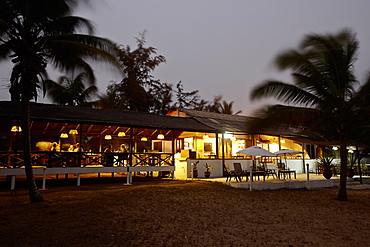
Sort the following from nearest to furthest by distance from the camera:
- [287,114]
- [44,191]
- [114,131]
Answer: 1. [287,114]
2. [44,191]
3. [114,131]

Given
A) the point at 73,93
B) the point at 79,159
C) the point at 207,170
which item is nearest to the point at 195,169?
the point at 207,170

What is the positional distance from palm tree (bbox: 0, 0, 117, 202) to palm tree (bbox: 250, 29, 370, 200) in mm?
5186

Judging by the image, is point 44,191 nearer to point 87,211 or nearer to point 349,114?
point 87,211

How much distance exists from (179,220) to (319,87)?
20.6ft

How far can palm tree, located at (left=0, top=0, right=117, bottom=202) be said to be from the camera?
790 cm

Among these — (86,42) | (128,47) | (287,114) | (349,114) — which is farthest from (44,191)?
(128,47)

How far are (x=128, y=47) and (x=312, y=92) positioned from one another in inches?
1072

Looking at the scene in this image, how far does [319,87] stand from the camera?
9.45 m

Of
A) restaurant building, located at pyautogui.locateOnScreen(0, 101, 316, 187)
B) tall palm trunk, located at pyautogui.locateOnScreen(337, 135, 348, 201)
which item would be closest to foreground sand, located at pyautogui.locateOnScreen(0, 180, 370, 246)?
tall palm trunk, located at pyautogui.locateOnScreen(337, 135, 348, 201)

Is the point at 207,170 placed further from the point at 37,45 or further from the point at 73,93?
the point at 73,93

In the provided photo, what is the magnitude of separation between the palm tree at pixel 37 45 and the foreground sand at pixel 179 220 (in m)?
1.98

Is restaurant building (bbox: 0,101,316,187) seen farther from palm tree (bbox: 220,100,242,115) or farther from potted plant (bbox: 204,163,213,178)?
palm tree (bbox: 220,100,242,115)

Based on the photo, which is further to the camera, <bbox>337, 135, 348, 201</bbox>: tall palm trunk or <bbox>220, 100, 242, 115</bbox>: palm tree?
<bbox>220, 100, 242, 115</bbox>: palm tree

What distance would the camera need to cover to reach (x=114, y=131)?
18031 mm
